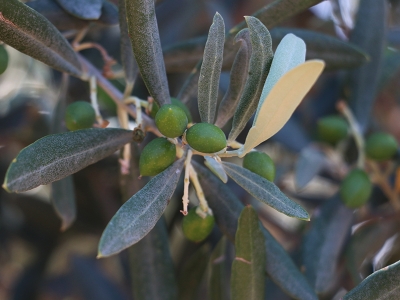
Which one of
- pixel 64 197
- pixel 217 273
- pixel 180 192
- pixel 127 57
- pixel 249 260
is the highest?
pixel 127 57

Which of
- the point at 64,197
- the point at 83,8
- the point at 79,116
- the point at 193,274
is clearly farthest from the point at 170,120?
the point at 193,274

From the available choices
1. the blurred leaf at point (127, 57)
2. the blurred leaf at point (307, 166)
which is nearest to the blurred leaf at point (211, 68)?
the blurred leaf at point (127, 57)

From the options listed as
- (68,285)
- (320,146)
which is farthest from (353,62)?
(68,285)

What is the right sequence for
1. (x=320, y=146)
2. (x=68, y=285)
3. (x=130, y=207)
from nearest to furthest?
1. (x=130, y=207)
2. (x=320, y=146)
3. (x=68, y=285)

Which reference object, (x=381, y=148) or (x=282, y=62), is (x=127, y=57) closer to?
(x=282, y=62)

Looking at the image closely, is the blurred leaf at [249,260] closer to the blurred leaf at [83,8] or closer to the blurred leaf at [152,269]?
the blurred leaf at [152,269]

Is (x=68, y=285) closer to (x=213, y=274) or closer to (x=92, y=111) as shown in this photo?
(x=213, y=274)

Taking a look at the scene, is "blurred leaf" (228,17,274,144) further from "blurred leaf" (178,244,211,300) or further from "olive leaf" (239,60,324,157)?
"blurred leaf" (178,244,211,300)
